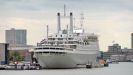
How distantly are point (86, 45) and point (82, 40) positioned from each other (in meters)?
2.47

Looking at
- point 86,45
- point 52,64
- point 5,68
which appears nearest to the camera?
point 52,64

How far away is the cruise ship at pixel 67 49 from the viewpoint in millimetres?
161000

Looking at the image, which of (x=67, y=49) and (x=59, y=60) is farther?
(x=67, y=49)

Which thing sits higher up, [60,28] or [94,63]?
[60,28]

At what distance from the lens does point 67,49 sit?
166 m

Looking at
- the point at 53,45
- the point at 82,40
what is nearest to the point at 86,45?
the point at 82,40

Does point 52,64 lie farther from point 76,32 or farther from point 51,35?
point 76,32

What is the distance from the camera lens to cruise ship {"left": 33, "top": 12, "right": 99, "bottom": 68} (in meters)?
161

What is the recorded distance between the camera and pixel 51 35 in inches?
7249

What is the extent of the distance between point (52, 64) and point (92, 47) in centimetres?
3436

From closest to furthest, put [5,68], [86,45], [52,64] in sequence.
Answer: [52,64] < [5,68] < [86,45]

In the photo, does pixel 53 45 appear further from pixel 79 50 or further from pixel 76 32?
pixel 76 32

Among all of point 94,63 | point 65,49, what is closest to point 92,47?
point 94,63

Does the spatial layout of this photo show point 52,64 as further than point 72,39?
No
